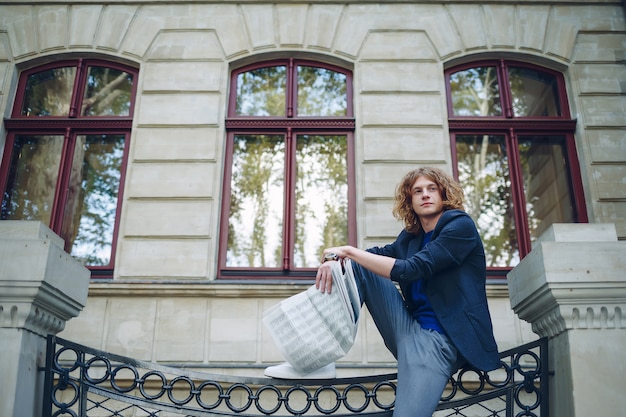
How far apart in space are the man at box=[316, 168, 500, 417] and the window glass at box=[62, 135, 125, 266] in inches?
197

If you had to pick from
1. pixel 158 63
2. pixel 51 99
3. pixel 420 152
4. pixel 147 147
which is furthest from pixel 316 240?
pixel 51 99

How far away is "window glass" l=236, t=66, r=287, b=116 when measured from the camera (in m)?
8.92

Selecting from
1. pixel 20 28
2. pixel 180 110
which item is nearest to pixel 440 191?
pixel 180 110

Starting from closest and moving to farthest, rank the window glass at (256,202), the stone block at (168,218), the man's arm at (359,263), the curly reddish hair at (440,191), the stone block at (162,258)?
the man's arm at (359,263)
the curly reddish hair at (440,191)
the stone block at (162,258)
the stone block at (168,218)
the window glass at (256,202)

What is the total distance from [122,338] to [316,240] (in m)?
2.65

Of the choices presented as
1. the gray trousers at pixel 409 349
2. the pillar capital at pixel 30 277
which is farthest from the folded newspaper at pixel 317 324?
the pillar capital at pixel 30 277

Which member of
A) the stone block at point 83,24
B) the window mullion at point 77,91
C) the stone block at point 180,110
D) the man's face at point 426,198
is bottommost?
the man's face at point 426,198

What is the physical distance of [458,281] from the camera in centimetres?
381

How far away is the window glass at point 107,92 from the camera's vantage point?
8.91 metres

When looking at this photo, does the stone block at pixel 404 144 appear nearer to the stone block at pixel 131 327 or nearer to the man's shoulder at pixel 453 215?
the stone block at pixel 131 327

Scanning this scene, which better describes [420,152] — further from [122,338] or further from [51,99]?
[51,99]

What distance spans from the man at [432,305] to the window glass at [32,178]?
573 centimetres

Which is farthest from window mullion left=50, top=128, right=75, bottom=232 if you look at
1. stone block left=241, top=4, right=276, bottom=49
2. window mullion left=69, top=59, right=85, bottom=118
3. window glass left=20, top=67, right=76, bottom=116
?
stone block left=241, top=4, right=276, bottom=49

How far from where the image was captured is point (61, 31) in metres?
9.05
